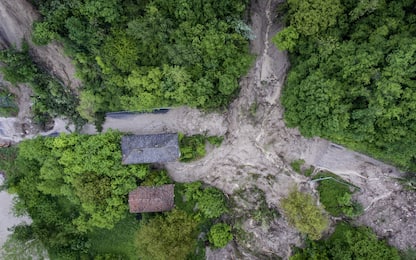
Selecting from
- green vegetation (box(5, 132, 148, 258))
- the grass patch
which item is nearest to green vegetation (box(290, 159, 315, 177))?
green vegetation (box(5, 132, 148, 258))

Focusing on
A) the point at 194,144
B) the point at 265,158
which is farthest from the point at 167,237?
the point at 265,158

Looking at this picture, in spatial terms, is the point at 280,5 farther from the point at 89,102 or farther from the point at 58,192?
the point at 58,192

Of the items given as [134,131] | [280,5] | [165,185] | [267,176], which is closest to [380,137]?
[267,176]

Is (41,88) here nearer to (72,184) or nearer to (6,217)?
(72,184)

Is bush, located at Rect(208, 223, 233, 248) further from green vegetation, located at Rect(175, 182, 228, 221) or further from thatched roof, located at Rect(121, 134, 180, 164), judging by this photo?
thatched roof, located at Rect(121, 134, 180, 164)

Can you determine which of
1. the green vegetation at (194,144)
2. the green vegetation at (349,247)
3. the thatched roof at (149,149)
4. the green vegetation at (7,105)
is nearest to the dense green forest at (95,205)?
the thatched roof at (149,149)
